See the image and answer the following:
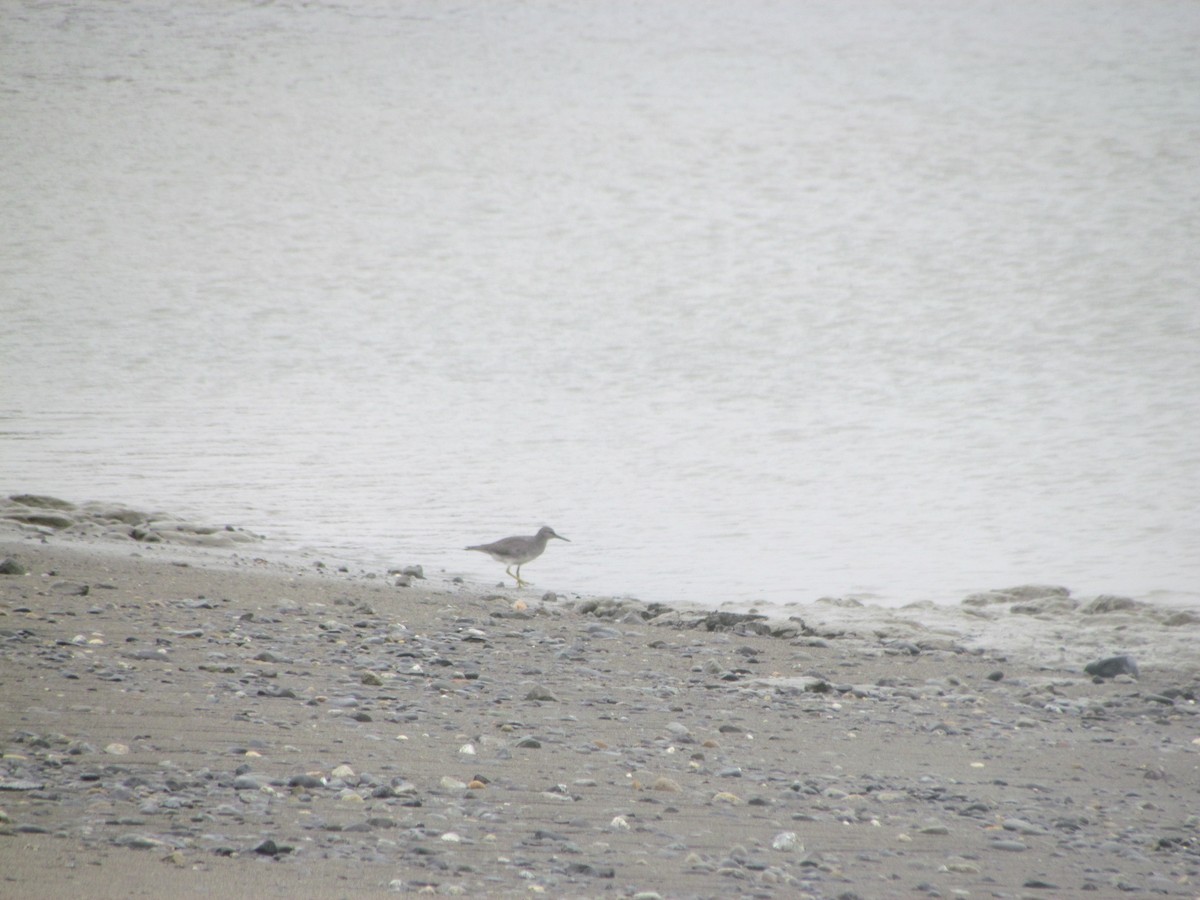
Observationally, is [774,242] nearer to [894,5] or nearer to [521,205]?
[521,205]

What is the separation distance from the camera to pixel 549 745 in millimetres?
4617

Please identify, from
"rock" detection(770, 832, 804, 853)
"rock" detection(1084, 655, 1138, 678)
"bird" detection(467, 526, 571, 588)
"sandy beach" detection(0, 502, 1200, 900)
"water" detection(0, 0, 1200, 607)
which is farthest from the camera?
"water" detection(0, 0, 1200, 607)

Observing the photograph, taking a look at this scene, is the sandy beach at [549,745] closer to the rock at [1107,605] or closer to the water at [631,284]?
the rock at [1107,605]

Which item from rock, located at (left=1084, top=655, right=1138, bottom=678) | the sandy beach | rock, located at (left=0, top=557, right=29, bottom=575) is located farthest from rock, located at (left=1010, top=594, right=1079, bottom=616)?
rock, located at (left=0, top=557, right=29, bottom=575)

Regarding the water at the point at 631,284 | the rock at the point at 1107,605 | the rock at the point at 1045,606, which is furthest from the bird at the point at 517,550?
the rock at the point at 1107,605

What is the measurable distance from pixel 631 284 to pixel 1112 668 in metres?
16.1

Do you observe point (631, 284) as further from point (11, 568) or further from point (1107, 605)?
point (11, 568)

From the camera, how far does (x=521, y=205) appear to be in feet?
84.9

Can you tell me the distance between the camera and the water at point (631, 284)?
10820 mm

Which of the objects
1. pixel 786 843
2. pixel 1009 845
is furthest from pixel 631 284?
pixel 786 843

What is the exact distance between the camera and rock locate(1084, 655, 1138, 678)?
6.47 metres

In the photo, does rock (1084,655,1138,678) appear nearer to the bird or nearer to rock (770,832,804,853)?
rock (770,832,804,853)

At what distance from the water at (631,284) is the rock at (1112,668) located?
2.08 m

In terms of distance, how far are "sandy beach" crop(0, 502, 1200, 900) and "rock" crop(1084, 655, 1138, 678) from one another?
0.7 inches
